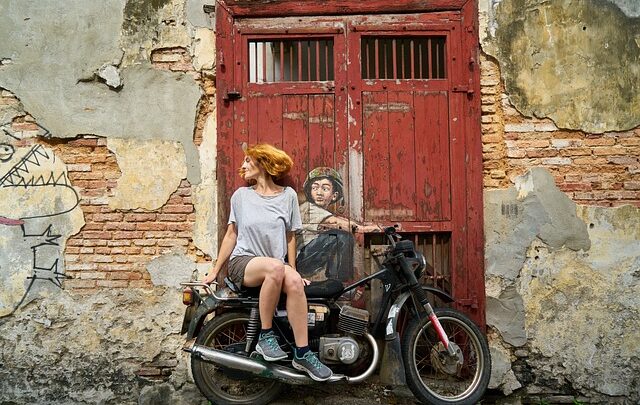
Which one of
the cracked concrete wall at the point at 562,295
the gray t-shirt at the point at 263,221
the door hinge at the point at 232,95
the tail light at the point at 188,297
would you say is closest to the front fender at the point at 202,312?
the tail light at the point at 188,297

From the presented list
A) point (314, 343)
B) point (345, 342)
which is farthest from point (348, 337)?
point (314, 343)

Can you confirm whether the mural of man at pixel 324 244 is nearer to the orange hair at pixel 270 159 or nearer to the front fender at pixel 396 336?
the orange hair at pixel 270 159

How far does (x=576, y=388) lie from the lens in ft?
15.9

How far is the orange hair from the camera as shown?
4.73 m

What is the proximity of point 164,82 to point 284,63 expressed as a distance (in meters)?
1.00

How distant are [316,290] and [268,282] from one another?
395 millimetres

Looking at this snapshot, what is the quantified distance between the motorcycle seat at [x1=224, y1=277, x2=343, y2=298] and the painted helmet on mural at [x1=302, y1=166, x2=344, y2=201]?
78 cm

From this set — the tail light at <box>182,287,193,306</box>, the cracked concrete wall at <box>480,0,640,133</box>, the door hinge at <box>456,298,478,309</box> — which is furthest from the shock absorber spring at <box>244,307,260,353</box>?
the cracked concrete wall at <box>480,0,640,133</box>

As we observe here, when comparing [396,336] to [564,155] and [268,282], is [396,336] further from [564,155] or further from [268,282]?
[564,155]

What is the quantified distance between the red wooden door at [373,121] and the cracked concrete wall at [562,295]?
27 cm

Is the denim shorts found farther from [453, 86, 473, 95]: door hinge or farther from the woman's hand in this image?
[453, 86, 473, 95]: door hinge

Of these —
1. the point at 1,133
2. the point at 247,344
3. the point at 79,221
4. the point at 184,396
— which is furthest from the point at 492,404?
the point at 1,133

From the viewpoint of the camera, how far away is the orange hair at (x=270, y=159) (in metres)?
4.73

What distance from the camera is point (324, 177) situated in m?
5.00
